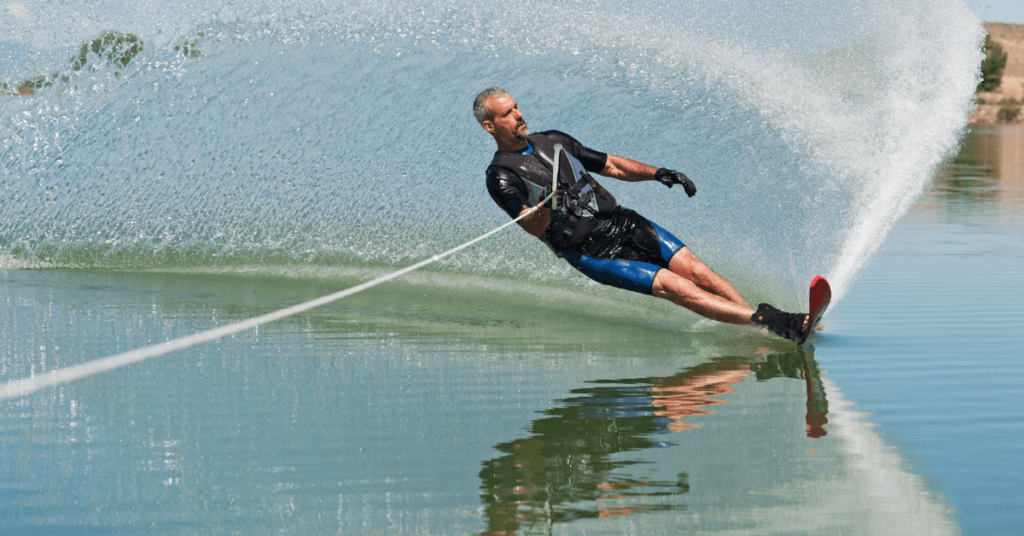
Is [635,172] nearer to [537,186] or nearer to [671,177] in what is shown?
[671,177]

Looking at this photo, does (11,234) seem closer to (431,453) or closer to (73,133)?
(73,133)

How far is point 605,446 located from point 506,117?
2290mm

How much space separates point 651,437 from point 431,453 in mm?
760

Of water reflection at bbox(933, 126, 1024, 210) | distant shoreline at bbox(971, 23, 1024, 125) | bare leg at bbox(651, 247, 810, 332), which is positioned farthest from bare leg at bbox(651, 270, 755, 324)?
distant shoreline at bbox(971, 23, 1024, 125)

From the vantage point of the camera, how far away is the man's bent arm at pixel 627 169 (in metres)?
5.92

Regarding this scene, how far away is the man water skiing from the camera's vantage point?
5.46 meters

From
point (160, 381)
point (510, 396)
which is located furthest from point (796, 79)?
point (160, 381)

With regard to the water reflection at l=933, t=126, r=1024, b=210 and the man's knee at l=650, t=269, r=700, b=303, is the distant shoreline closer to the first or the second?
the water reflection at l=933, t=126, r=1024, b=210

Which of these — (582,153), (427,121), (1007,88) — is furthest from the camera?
(1007,88)

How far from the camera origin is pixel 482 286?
7.70 meters

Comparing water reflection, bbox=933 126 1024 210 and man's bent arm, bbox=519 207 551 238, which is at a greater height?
water reflection, bbox=933 126 1024 210

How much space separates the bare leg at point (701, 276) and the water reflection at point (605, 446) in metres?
0.60

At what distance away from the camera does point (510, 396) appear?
14.6ft

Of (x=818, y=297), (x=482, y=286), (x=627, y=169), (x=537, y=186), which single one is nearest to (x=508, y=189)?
(x=537, y=186)
